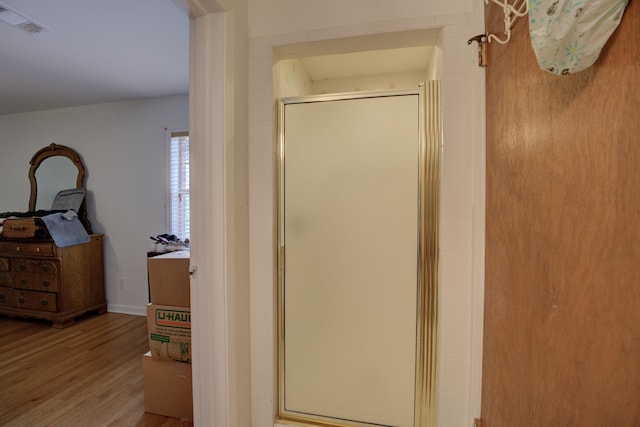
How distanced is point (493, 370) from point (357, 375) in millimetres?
747

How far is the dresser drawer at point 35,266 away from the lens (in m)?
2.89

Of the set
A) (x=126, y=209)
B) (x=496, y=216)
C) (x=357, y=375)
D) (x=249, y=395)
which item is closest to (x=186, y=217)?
(x=126, y=209)

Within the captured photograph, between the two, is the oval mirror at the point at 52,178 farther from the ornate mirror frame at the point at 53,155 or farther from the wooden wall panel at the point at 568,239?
the wooden wall panel at the point at 568,239

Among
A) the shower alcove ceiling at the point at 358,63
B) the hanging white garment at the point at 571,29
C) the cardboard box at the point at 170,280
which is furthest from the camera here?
the cardboard box at the point at 170,280

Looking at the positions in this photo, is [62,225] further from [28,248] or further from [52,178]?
[52,178]

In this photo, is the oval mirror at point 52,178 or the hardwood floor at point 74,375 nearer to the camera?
the hardwood floor at point 74,375

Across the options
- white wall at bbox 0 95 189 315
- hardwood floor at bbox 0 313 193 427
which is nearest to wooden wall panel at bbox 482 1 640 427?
hardwood floor at bbox 0 313 193 427

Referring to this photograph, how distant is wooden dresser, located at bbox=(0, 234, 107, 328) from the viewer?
A: 2.89 metres

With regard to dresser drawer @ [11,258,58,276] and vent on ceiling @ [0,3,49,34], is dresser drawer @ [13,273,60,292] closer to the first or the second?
dresser drawer @ [11,258,58,276]

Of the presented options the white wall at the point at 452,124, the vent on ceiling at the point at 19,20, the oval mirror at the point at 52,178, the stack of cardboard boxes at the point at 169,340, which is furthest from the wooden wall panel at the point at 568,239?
the oval mirror at the point at 52,178

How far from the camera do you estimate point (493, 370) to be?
1036mm

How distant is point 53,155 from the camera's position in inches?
135

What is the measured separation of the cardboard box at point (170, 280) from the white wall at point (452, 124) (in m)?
0.85

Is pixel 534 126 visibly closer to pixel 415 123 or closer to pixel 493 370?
pixel 415 123
